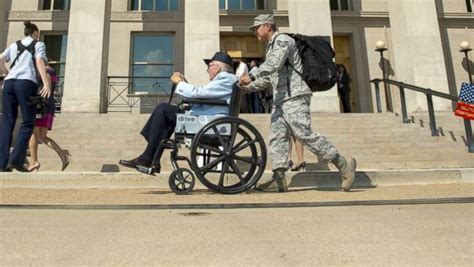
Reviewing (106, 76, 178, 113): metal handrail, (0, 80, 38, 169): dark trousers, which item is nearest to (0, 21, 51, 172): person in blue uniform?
(0, 80, 38, 169): dark trousers

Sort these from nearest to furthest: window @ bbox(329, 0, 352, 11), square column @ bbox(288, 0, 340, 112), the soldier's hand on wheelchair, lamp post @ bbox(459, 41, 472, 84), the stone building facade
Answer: the soldier's hand on wheelchair < square column @ bbox(288, 0, 340, 112) < the stone building facade < lamp post @ bbox(459, 41, 472, 84) < window @ bbox(329, 0, 352, 11)

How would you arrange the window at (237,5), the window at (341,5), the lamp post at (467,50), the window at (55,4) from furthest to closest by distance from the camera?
the window at (341,5)
the window at (237,5)
the window at (55,4)
the lamp post at (467,50)

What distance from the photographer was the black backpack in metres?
4.78

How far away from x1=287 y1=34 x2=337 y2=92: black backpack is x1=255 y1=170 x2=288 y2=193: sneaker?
3.64ft

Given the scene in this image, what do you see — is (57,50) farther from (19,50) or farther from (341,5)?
(19,50)

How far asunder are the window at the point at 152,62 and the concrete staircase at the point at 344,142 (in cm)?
743

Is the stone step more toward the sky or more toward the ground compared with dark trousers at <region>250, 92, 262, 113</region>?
more toward the ground

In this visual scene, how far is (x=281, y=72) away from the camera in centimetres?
482

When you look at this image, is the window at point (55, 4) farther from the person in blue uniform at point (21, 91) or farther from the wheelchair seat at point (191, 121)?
the wheelchair seat at point (191, 121)

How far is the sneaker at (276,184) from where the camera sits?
4766mm

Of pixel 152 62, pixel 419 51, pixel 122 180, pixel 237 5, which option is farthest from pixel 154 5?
pixel 122 180

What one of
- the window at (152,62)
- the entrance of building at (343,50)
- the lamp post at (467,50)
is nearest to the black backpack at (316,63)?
the window at (152,62)

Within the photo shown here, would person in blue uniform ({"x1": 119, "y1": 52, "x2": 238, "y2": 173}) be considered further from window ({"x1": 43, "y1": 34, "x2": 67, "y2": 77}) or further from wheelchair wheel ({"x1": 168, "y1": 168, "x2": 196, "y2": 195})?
window ({"x1": 43, "y1": 34, "x2": 67, "y2": 77})

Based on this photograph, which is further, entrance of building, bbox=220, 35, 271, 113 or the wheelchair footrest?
entrance of building, bbox=220, 35, 271, 113
